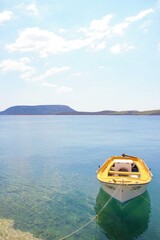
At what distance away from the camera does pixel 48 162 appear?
151 feet

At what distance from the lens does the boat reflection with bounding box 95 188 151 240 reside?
63.3ft

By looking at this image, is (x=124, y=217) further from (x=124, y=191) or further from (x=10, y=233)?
(x=10, y=233)

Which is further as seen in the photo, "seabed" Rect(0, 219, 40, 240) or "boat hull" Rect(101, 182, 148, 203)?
"boat hull" Rect(101, 182, 148, 203)

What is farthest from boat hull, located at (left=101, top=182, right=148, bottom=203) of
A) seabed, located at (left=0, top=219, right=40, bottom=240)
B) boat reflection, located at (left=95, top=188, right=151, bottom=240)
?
seabed, located at (left=0, top=219, right=40, bottom=240)

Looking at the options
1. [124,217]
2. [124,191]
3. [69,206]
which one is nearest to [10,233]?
[69,206]

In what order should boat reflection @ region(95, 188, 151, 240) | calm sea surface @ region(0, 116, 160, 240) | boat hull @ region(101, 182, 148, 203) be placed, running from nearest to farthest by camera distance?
boat reflection @ region(95, 188, 151, 240), calm sea surface @ region(0, 116, 160, 240), boat hull @ region(101, 182, 148, 203)

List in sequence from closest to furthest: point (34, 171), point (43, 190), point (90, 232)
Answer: point (90, 232) → point (43, 190) → point (34, 171)

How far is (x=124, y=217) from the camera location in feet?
71.6

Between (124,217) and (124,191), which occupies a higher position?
(124,191)

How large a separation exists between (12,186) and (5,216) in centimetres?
879

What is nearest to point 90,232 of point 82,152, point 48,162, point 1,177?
point 1,177

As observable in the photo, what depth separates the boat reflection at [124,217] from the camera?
19297 mm

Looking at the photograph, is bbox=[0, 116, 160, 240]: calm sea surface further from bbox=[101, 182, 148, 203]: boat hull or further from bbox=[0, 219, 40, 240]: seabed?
bbox=[101, 182, 148, 203]: boat hull

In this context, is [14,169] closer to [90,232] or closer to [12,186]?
[12,186]
